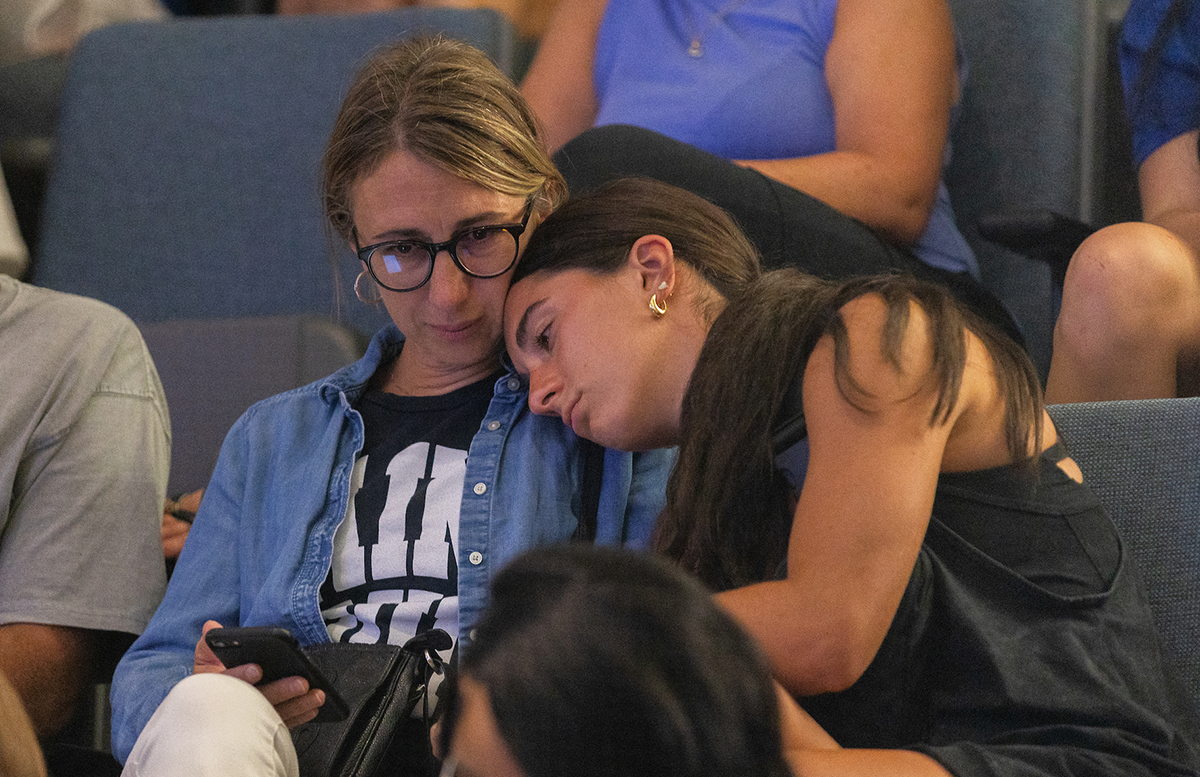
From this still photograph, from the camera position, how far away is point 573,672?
1.52 feet

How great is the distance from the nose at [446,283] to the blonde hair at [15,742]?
44 cm

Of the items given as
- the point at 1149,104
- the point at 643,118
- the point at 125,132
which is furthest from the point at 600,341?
the point at 125,132

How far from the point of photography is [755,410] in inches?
32.3

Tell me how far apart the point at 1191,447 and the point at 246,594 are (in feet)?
2.66

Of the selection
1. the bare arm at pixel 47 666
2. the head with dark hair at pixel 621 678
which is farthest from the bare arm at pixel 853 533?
the bare arm at pixel 47 666

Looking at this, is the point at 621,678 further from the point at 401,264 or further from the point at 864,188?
the point at 864,188

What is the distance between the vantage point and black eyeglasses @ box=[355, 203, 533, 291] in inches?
39.4

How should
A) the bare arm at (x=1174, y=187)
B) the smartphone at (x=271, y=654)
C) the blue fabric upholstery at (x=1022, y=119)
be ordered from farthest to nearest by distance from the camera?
the blue fabric upholstery at (x=1022, y=119)
the bare arm at (x=1174, y=187)
the smartphone at (x=271, y=654)

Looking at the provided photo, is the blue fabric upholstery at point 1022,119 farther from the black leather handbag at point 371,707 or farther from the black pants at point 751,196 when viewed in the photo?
the black leather handbag at point 371,707

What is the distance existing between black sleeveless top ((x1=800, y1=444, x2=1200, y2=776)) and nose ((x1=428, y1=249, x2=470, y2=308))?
1.44 feet

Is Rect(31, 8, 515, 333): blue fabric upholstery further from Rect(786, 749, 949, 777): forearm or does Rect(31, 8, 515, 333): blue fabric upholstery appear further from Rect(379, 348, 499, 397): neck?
Rect(786, 749, 949, 777): forearm

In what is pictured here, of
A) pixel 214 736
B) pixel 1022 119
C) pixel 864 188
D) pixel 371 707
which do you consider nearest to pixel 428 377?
pixel 371 707

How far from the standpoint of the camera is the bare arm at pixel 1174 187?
114 cm

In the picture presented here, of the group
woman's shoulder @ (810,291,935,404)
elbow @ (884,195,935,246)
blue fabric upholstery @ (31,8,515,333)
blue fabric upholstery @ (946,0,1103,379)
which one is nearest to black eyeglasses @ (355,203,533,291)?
woman's shoulder @ (810,291,935,404)
